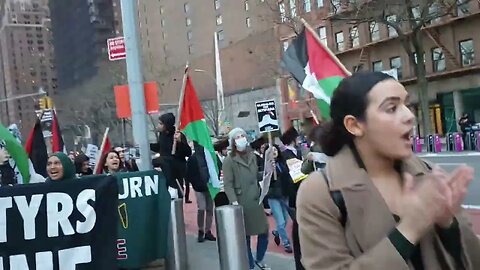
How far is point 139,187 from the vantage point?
6.90 metres

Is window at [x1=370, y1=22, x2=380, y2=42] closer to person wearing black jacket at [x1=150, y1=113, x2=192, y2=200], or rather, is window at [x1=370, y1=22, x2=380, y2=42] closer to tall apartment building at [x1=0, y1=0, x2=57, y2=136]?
person wearing black jacket at [x1=150, y1=113, x2=192, y2=200]

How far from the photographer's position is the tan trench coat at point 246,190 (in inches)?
286

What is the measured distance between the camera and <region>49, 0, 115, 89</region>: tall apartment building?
225 ft

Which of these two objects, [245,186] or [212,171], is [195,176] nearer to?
[212,171]

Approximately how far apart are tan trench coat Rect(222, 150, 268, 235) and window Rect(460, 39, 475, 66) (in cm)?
3207

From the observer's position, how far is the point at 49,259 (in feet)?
16.5

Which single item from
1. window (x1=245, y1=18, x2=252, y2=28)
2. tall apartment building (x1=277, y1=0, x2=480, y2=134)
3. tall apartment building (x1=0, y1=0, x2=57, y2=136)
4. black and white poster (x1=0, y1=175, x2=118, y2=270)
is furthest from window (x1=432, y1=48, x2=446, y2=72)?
window (x1=245, y1=18, x2=252, y2=28)

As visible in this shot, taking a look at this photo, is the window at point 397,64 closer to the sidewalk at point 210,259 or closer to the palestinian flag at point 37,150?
the sidewalk at point 210,259

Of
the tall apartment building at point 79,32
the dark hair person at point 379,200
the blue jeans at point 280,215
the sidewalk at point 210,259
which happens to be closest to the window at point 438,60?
the sidewalk at point 210,259

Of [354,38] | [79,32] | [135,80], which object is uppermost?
[79,32]

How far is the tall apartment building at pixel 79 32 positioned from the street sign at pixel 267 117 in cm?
5622

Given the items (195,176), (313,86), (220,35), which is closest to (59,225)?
(313,86)

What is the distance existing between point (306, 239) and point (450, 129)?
1516 inches

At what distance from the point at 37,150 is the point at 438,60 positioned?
108 ft
